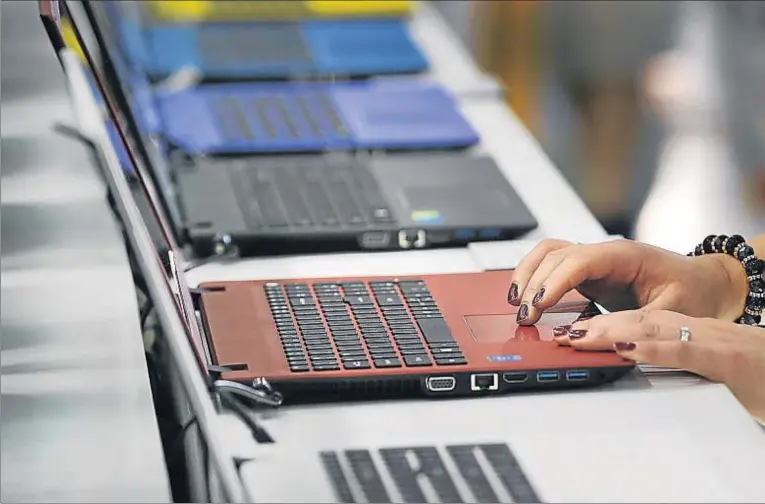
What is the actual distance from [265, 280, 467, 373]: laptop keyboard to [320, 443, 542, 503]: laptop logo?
15cm

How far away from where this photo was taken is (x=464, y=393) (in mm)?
1377

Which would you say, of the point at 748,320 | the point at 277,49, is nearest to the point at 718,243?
the point at 748,320

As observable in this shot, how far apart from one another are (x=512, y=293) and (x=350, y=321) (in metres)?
0.19

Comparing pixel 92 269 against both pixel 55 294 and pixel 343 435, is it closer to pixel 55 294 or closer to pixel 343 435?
pixel 55 294

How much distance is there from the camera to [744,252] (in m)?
1.64

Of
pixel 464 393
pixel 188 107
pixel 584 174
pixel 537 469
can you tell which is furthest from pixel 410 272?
pixel 584 174

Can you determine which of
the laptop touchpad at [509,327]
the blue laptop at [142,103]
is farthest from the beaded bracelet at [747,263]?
the blue laptop at [142,103]

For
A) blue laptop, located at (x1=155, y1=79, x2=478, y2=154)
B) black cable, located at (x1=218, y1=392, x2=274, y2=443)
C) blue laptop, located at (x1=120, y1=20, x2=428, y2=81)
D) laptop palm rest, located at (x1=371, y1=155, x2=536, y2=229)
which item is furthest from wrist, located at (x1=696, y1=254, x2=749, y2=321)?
blue laptop, located at (x1=120, y1=20, x2=428, y2=81)

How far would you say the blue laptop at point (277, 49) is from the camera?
2.60m

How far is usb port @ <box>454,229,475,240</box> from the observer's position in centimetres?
186

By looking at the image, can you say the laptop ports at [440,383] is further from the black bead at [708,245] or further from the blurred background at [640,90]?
the blurred background at [640,90]

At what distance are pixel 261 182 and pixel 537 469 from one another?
0.90 meters

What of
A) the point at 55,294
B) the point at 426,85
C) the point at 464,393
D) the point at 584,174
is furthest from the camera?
the point at 584,174

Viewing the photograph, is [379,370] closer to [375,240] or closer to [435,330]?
[435,330]
